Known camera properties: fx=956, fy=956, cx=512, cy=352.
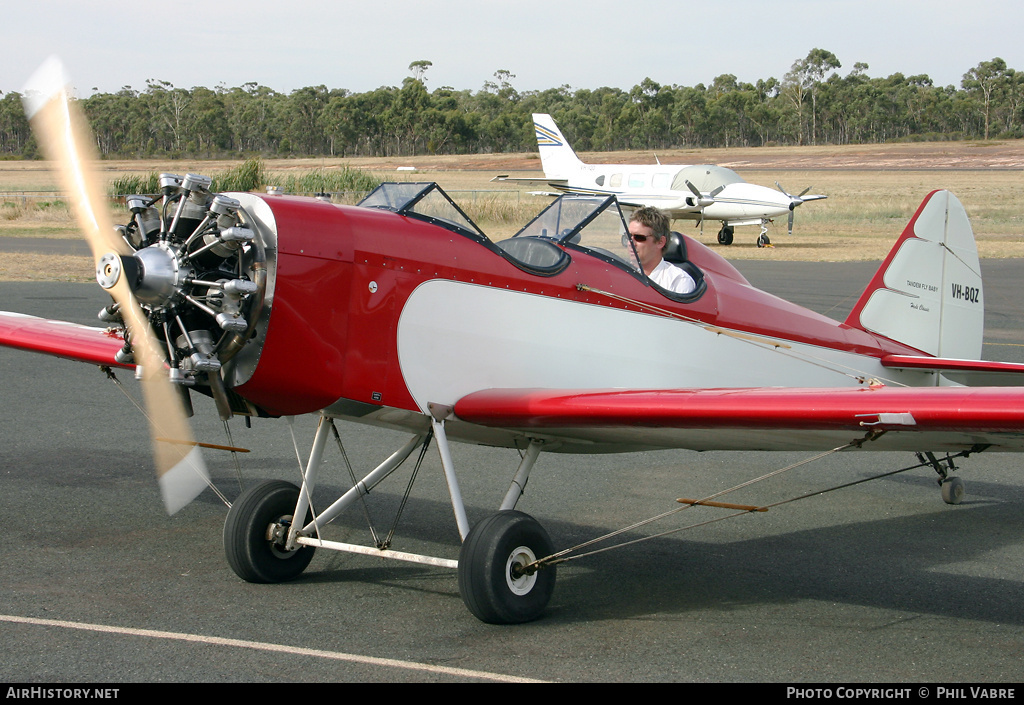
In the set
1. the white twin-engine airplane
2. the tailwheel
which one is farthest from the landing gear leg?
the white twin-engine airplane

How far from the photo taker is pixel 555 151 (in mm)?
42719

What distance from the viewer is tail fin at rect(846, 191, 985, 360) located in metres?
7.21

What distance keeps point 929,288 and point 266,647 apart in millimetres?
5652

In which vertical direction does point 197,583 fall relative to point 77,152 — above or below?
below

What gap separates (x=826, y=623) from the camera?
468 centimetres

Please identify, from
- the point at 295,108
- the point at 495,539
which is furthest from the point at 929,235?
the point at 295,108

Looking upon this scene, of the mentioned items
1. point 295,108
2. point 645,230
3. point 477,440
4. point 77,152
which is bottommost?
point 477,440

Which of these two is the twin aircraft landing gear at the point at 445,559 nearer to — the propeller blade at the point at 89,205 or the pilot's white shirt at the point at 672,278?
the propeller blade at the point at 89,205

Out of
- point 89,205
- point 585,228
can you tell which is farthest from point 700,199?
point 89,205

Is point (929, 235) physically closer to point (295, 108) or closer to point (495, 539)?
point (495, 539)

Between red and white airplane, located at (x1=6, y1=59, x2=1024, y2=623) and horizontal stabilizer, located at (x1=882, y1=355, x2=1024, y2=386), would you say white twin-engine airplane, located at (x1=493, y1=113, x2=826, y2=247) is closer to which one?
horizontal stabilizer, located at (x1=882, y1=355, x2=1024, y2=386)

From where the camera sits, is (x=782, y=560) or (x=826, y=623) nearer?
(x=826, y=623)

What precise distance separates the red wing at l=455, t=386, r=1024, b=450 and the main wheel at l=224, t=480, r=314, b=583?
1187mm

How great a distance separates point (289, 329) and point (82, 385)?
24.1 feet
